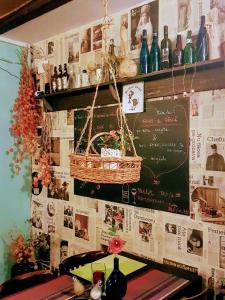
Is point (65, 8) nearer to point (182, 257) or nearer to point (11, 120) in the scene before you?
point (11, 120)

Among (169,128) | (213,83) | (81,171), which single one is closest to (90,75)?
(169,128)

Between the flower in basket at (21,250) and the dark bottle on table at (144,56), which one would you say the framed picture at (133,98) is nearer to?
the dark bottle on table at (144,56)

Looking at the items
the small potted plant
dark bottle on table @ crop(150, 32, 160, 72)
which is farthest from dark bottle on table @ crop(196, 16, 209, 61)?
the small potted plant

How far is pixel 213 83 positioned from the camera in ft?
6.04

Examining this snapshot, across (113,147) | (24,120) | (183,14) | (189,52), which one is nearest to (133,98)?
(189,52)

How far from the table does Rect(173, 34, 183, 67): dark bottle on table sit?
1.26 metres

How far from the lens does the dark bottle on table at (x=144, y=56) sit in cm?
212

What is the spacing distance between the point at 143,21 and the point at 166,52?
0.38 meters

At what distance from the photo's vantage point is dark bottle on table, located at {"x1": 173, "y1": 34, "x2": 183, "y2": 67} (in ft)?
6.40

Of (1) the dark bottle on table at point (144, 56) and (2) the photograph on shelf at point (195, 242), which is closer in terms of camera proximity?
(2) the photograph on shelf at point (195, 242)

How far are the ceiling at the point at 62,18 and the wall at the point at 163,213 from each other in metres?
0.08

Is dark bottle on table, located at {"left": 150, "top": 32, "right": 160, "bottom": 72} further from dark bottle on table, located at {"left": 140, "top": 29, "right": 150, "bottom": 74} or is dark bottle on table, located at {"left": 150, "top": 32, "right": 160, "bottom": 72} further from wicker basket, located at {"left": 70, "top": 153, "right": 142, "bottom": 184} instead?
wicker basket, located at {"left": 70, "top": 153, "right": 142, "bottom": 184}

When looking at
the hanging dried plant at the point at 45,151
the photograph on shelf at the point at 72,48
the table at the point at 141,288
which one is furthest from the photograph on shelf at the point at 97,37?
the table at the point at 141,288

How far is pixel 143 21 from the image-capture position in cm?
223
